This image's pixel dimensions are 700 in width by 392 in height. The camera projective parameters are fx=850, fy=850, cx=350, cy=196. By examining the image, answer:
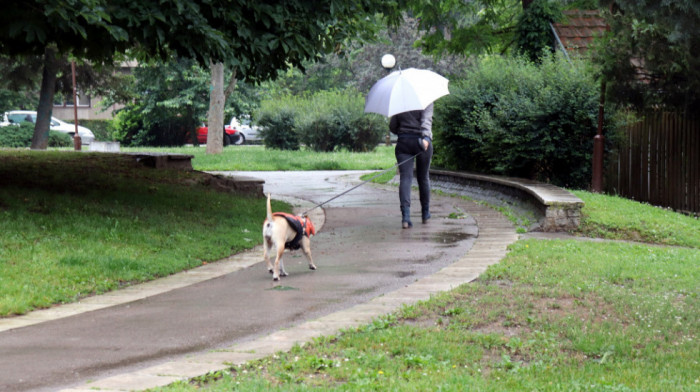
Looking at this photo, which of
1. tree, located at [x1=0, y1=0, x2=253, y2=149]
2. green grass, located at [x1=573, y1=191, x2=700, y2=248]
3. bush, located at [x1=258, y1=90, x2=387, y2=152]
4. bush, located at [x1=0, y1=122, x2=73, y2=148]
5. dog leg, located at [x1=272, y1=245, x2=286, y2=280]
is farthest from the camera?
bush, located at [x1=0, y1=122, x2=73, y2=148]

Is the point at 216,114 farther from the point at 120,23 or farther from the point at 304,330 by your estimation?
the point at 304,330

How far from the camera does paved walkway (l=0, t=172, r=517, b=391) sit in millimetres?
5508

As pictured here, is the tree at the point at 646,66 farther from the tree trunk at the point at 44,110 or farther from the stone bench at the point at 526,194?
the tree trunk at the point at 44,110

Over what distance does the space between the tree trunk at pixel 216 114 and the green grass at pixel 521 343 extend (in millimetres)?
28500

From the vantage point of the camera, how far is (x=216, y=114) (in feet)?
118

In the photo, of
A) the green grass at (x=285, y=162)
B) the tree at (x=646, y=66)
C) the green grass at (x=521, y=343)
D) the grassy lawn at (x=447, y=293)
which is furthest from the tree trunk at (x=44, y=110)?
the green grass at (x=521, y=343)

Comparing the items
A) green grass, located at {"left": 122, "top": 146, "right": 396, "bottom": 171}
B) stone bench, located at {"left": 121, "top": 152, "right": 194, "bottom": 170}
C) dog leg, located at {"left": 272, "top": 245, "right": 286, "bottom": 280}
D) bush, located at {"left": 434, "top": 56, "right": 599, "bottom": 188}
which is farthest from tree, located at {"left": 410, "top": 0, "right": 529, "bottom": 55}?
dog leg, located at {"left": 272, "top": 245, "right": 286, "bottom": 280}

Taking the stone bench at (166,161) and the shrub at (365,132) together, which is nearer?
the stone bench at (166,161)

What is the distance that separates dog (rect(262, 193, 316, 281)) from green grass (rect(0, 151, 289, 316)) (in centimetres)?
134

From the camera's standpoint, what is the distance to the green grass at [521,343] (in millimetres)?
4934

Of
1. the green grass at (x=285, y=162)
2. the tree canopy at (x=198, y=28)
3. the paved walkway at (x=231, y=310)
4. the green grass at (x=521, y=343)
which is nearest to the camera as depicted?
the green grass at (x=521, y=343)

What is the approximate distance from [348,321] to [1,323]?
9.45 ft

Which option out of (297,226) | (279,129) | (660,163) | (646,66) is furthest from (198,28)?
(279,129)

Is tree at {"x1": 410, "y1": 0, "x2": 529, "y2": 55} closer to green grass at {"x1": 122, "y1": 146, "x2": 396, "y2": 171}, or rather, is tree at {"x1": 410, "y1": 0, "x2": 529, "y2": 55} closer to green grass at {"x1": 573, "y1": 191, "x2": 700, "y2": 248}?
green grass at {"x1": 122, "y1": 146, "x2": 396, "y2": 171}
